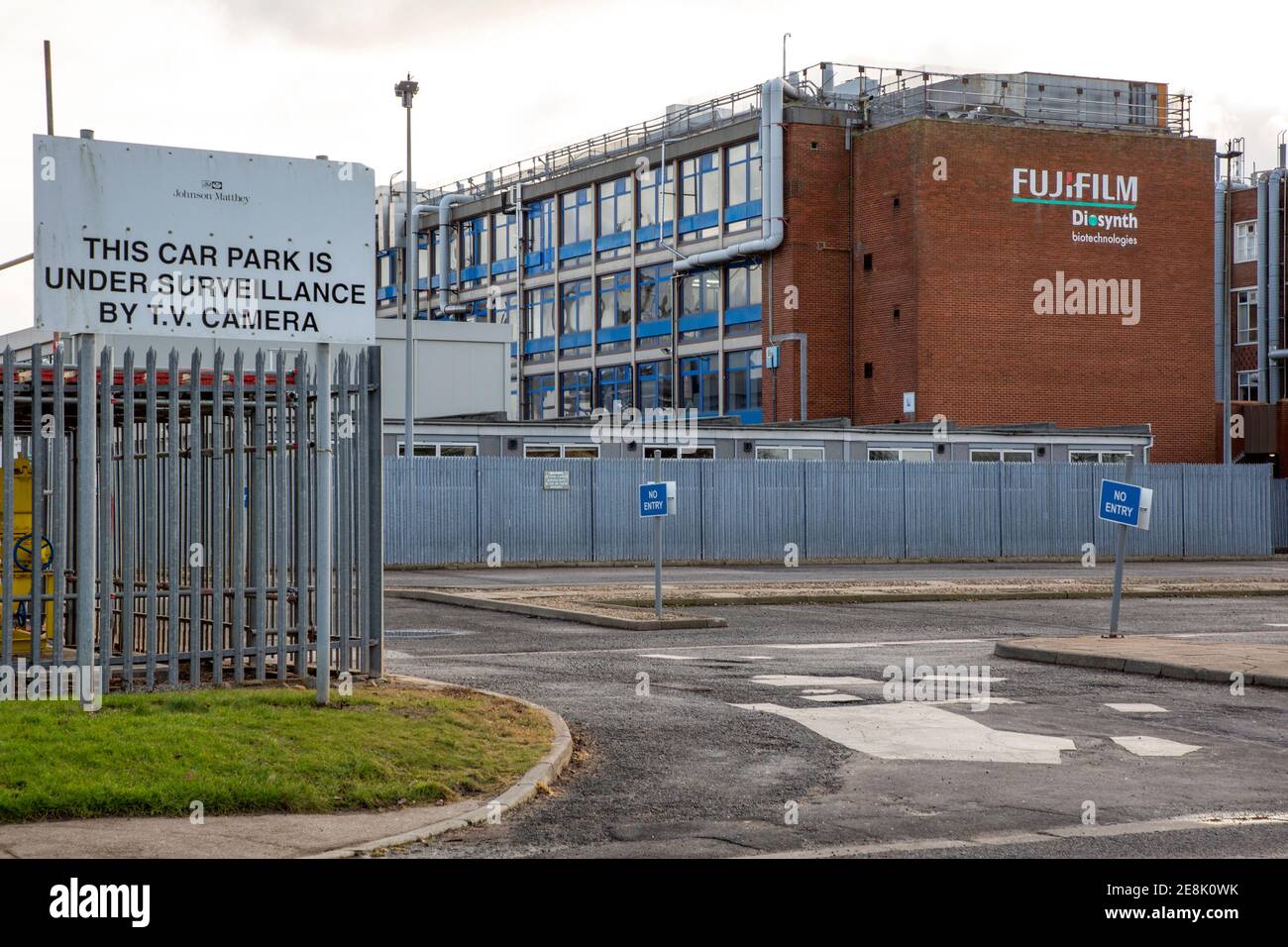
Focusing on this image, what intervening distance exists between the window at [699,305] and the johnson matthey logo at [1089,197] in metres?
11.7

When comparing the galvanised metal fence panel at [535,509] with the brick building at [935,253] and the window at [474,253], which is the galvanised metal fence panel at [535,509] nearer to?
the brick building at [935,253]

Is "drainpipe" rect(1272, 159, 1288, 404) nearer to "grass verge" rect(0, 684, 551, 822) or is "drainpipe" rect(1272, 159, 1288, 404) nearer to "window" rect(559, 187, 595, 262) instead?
"window" rect(559, 187, 595, 262)

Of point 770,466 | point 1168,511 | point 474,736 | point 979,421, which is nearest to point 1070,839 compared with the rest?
point 474,736

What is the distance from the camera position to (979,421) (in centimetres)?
5309

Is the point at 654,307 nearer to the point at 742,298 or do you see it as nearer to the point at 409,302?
the point at 742,298

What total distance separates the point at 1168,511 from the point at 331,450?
40.0 metres

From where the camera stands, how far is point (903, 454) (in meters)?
48.5

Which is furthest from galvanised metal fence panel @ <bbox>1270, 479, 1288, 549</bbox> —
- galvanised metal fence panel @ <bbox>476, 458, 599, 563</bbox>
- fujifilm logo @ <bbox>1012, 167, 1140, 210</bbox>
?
galvanised metal fence panel @ <bbox>476, 458, 599, 563</bbox>

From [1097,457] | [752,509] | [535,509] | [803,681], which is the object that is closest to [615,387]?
[1097,457]

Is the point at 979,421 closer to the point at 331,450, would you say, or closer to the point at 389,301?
the point at 389,301

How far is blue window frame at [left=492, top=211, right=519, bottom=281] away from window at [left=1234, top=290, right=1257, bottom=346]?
31849mm

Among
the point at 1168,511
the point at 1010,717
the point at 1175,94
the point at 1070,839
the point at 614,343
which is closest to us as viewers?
the point at 1070,839

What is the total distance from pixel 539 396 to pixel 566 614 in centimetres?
4963

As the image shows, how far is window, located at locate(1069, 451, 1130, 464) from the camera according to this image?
4988cm
